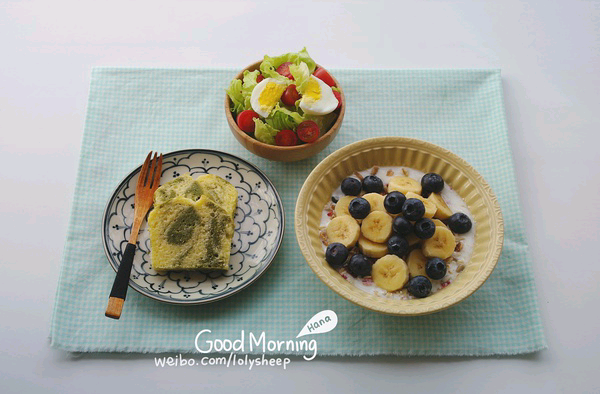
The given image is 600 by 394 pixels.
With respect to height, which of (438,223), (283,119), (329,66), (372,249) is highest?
(329,66)

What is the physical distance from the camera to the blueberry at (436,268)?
1638mm

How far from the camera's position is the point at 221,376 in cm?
172

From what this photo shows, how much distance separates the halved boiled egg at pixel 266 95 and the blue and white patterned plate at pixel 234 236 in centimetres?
22

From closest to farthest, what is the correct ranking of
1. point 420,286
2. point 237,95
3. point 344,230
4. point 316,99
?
point 420,286 < point 344,230 < point 316,99 < point 237,95

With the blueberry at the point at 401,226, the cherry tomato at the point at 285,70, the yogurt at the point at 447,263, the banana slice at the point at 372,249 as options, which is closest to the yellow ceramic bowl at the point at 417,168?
the yogurt at the point at 447,263

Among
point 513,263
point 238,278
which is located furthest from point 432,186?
point 238,278

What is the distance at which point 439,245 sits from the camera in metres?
1.69

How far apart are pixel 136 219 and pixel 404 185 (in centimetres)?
95

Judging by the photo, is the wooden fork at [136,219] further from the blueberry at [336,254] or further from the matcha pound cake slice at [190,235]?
the blueberry at [336,254]

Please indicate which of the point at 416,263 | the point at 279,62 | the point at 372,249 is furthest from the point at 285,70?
the point at 416,263

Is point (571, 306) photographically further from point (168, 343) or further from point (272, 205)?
point (168, 343)

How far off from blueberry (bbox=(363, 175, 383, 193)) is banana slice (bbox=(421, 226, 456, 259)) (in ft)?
0.84

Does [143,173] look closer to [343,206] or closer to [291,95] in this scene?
[291,95]

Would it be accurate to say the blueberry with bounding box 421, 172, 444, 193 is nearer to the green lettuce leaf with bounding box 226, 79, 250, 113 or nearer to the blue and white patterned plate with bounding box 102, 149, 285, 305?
the blue and white patterned plate with bounding box 102, 149, 285, 305
